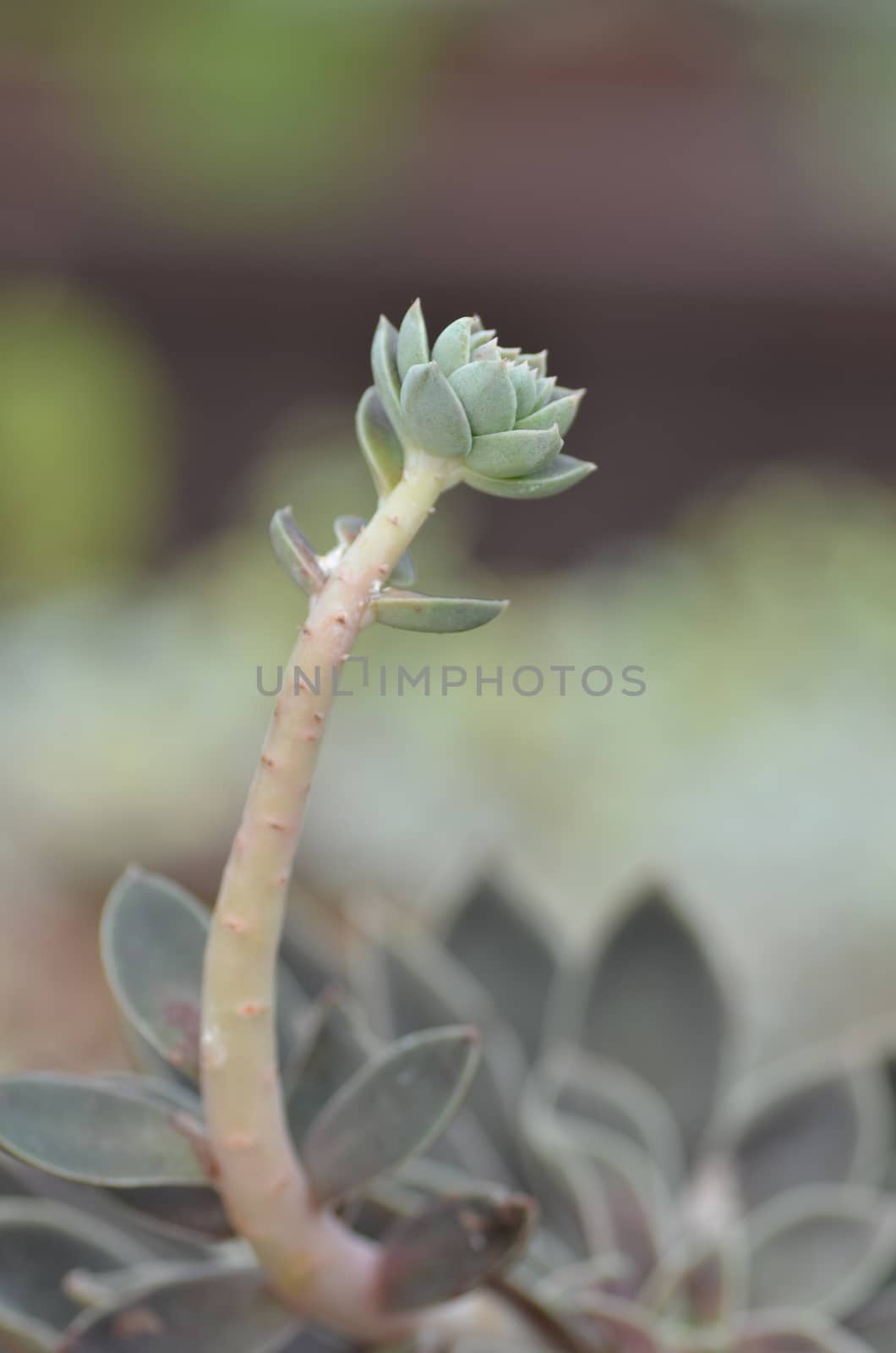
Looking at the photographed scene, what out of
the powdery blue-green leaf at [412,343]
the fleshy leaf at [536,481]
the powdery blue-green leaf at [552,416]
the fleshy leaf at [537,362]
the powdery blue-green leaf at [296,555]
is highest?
the fleshy leaf at [537,362]

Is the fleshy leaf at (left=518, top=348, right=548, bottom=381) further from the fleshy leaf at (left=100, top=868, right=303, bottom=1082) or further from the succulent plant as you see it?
the fleshy leaf at (left=100, top=868, right=303, bottom=1082)

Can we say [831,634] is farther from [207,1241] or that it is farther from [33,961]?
[207,1241]

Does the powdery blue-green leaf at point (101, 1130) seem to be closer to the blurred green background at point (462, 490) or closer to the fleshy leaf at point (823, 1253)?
the fleshy leaf at point (823, 1253)

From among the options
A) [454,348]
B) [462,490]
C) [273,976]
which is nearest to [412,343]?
[454,348]

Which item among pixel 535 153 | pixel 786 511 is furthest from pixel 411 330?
pixel 535 153

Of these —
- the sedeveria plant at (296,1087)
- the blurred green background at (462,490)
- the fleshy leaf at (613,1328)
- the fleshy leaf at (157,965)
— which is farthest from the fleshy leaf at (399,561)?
the blurred green background at (462,490)

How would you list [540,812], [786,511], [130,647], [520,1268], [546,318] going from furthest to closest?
[546,318] < [786,511] < [130,647] < [540,812] < [520,1268]
